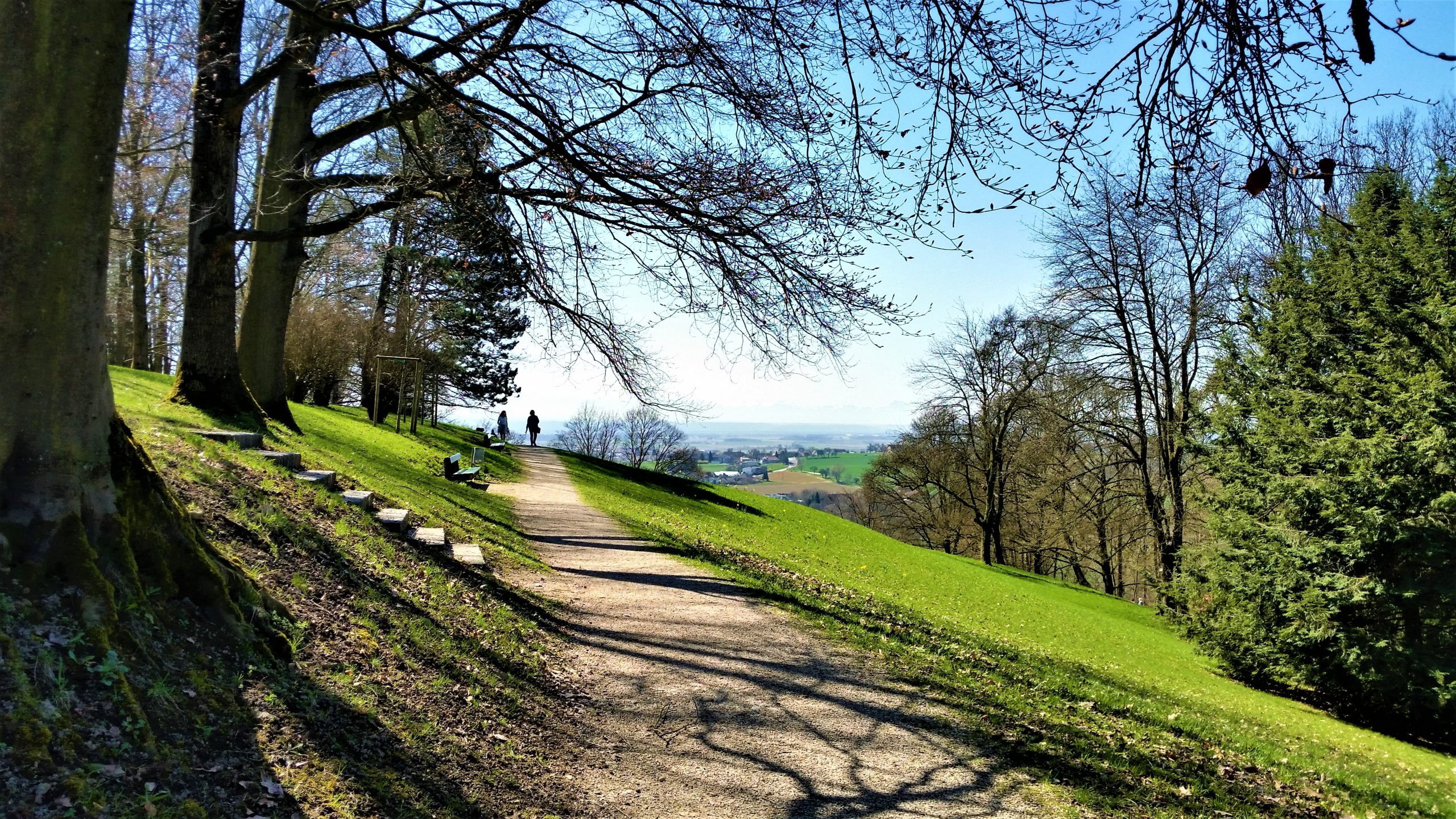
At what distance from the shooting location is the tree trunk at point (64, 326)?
3.31m

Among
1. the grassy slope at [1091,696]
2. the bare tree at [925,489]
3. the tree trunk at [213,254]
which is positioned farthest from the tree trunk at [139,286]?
the bare tree at [925,489]

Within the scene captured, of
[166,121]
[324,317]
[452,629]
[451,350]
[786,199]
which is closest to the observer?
[452,629]

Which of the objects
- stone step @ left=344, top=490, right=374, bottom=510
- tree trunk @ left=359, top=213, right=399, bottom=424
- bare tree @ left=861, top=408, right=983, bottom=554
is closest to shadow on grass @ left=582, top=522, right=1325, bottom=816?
stone step @ left=344, top=490, right=374, bottom=510

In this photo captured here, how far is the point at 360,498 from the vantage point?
8133 mm

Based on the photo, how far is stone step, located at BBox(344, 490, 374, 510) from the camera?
8.00 meters

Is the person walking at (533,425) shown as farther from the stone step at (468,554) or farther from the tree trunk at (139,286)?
the stone step at (468,554)

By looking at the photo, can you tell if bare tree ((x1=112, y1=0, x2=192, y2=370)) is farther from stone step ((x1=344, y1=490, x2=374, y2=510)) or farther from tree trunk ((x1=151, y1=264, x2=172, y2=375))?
stone step ((x1=344, y1=490, x2=374, y2=510))

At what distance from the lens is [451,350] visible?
28922 millimetres

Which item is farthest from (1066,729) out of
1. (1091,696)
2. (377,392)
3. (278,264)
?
(377,392)

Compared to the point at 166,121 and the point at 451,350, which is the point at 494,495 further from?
the point at 451,350

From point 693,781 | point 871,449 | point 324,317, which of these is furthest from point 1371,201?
point 871,449

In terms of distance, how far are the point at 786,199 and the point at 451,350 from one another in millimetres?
24825

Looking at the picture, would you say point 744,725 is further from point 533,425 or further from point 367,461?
point 533,425

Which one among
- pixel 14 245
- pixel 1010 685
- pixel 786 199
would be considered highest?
pixel 786 199
